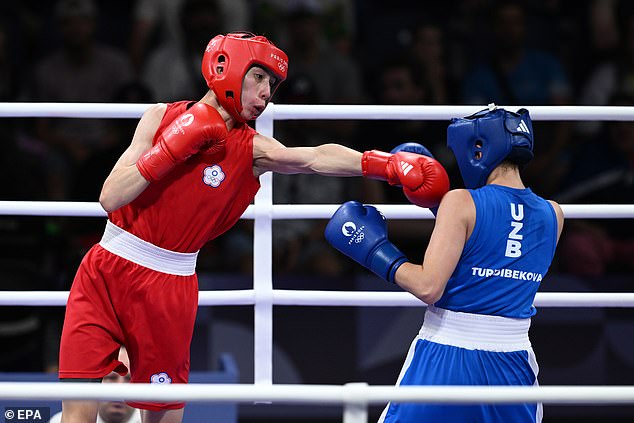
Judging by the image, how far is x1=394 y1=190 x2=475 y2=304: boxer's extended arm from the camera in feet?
9.07

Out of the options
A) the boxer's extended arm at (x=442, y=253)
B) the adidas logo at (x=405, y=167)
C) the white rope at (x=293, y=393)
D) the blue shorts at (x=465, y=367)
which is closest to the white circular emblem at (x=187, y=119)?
the adidas logo at (x=405, y=167)

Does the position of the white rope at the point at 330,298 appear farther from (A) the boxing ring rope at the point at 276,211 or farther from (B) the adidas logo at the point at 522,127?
(B) the adidas logo at the point at 522,127

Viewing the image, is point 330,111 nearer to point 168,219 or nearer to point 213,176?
point 213,176

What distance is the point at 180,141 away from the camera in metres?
2.91

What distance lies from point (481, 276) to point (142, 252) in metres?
1.05

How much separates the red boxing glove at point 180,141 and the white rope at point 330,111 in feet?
1.89

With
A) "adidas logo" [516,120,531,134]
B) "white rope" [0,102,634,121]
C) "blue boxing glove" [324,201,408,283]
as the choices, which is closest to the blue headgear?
"adidas logo" [516,120,531,134]

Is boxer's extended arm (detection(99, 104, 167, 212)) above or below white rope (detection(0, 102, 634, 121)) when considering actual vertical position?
below

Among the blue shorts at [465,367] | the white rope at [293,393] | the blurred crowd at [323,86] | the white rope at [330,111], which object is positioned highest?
the blurred crowd at [323,86]

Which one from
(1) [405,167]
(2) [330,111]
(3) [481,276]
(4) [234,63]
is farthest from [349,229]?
(2) [330,111]

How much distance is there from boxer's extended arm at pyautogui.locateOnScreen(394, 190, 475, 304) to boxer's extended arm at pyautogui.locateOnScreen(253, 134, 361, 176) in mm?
442

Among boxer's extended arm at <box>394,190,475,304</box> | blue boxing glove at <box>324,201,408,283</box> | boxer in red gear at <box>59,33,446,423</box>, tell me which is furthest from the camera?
boxer in red gear at <box>59,33,446,423</box>

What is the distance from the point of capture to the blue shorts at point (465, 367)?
2779 mm

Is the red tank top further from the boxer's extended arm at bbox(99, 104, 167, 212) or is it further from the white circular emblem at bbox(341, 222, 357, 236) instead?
Answer: the white circular emblem at bbox(341, 222, 357, 236)
